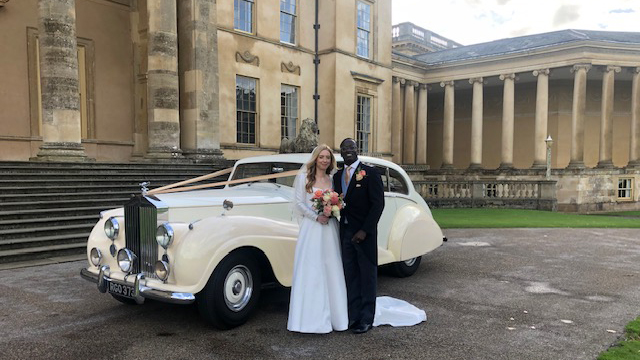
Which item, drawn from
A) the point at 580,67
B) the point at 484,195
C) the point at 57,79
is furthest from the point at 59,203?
the point at 580,67

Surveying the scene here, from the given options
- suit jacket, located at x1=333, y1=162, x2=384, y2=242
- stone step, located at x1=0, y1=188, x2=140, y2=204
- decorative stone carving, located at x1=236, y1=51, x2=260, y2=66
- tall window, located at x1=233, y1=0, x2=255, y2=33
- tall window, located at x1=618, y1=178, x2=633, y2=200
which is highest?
tall window, located at x1=233, y1=0, x2=255, y2=33

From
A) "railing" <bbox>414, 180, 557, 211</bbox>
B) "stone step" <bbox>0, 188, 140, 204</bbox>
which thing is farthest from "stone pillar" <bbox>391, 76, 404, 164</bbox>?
"stone step" <bbox>0, 188, 140, 204</bbox>

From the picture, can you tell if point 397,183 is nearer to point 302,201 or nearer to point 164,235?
point 302,201

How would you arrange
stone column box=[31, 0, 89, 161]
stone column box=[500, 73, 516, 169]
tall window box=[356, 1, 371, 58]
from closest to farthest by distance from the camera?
stone column box=[31, 0, 89, 161], tall window box=[356, 1, 371, 58], stone column box=[500, 73, 516, 169]

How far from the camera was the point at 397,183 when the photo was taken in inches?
255

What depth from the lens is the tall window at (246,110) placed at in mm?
18047

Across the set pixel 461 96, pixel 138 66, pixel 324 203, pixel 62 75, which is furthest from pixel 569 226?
pixel 461 96

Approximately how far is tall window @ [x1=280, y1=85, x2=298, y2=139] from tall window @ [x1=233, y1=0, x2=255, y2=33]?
3.08 m

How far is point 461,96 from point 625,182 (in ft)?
43.9

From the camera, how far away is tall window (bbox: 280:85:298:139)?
20.1 m

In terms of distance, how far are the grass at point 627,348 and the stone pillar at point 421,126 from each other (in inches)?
1083

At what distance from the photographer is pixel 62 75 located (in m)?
11.8

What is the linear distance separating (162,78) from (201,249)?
37.7ft

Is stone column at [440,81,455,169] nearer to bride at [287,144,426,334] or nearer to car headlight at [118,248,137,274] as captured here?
bride at [287,144,426,334]
